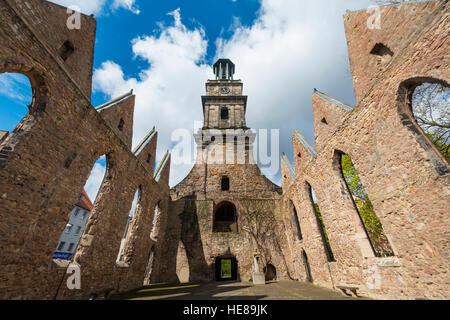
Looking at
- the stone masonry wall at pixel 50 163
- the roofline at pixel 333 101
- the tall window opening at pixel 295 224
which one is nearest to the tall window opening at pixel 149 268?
the stone masonry wall at pixel 50 163

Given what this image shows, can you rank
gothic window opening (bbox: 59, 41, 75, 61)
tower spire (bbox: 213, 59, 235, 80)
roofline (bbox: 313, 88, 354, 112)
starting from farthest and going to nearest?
tower spire (bbox: 213, 59, 235, 80)
roofline (bbox: 313, 88, 354, 112)
gothic window opening (bbox: 59, 41, 75, 61)

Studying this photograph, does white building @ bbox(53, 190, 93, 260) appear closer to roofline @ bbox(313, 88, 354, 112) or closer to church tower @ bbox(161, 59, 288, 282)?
church tower @ bbox(161, 59, 288, 282)

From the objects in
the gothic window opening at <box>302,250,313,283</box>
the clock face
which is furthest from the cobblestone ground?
the clock face

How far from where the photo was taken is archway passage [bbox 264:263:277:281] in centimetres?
1185

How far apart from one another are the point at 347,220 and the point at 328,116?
410 centimetres

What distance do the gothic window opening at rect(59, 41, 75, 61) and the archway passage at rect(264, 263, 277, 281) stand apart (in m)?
13.7

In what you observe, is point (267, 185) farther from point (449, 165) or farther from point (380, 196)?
point (449, 165)

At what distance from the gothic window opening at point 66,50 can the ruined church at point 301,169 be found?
1.2 inches

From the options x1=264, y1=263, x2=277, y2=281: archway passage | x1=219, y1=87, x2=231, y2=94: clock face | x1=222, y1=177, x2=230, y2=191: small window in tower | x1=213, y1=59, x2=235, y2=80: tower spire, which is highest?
x1=213, y1=59, x2=235, y2=80: tower spire

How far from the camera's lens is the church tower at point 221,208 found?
12109mm

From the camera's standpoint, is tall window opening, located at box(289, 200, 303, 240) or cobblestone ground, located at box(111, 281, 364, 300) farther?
tall window opening, located at box(289, 200, 303, 240)

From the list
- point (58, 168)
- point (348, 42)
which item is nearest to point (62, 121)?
point (58, 168)

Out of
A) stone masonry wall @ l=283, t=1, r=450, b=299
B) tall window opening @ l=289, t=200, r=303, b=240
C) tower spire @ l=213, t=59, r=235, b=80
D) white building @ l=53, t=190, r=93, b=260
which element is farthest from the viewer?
tower spire @ l=213, t=59, r=235, b=80

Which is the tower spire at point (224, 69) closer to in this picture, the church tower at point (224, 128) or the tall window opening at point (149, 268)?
the church tower at point (224, 128)
